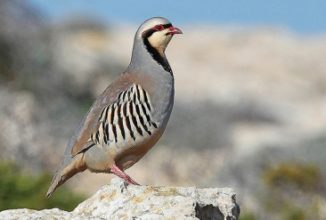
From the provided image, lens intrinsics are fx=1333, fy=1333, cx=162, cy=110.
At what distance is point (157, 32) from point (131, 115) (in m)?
0.62

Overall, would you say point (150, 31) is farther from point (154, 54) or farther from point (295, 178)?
point (295, 178)

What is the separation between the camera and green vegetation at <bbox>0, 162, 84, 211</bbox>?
11195mm

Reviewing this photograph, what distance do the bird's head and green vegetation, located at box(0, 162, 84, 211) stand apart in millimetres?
2459

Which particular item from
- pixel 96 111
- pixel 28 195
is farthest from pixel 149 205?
pixel 28 195

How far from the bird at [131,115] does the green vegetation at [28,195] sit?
6.63ft

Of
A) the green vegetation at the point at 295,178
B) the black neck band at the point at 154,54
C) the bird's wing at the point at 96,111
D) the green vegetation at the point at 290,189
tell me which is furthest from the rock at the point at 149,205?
the green vegetation at the point at 295,178

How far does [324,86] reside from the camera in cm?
5288

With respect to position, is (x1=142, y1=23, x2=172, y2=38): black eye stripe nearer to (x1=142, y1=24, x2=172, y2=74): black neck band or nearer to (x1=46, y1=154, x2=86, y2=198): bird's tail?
(x1=142, y1=24, x2=172, y2=74): black neck band

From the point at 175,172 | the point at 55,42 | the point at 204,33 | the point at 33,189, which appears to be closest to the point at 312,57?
the point at 204,33

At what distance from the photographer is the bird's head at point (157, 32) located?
9.03 metres

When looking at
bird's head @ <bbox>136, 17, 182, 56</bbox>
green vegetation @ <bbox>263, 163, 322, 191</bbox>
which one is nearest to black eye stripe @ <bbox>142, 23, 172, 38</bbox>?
bird's head @ <bbox>136, 17, 182, 56</bbox>

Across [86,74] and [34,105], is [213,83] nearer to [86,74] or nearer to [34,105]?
[86,74]

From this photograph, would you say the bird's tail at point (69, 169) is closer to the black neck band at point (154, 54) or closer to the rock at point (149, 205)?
the black neck band at point (154, 54)

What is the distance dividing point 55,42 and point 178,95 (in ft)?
26.1
